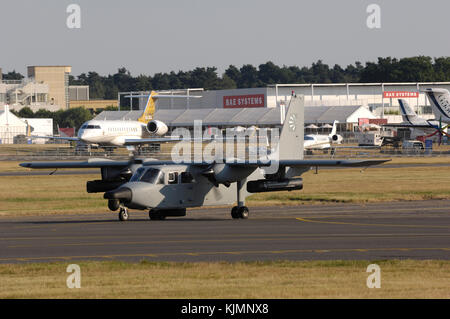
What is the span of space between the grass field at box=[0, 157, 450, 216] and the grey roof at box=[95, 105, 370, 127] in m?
66.6

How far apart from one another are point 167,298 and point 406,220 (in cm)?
1960

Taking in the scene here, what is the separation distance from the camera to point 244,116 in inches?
5600

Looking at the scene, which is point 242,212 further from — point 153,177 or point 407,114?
point 407,114

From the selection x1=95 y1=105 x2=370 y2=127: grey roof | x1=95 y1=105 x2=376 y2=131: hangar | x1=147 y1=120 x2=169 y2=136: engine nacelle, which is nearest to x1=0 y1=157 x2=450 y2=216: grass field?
x1=147 y1=120 x2=169 y2=136: engine nacelle

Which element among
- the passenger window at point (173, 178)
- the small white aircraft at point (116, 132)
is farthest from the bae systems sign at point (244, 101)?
the passenger window at point (173, 178)

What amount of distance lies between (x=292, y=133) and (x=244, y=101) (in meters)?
120

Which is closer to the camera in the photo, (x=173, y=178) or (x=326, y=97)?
(x=173, y=178)

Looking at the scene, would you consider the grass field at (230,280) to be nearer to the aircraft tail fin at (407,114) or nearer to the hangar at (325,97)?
the aircraft tail fin at (407,114)

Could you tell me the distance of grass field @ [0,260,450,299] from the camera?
1564cm

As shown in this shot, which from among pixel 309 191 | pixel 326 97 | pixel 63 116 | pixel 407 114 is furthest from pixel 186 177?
pixel 63 116

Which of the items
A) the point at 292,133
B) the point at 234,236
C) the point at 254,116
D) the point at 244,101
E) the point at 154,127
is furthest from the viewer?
the point at 244,101

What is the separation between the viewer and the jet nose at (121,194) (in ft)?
100
